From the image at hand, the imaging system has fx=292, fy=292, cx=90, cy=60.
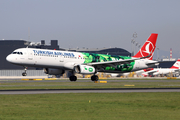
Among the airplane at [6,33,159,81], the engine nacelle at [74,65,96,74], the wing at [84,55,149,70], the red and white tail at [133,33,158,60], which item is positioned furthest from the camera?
the red and white tail at [133,33,158,60]

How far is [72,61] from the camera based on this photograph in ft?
172

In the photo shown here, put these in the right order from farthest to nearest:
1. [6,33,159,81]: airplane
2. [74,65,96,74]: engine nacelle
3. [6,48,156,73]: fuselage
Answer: [74,65,96,74]: engine nacelle → [6,33,159,81]: airplane → [6,48,156,73]: fuselage

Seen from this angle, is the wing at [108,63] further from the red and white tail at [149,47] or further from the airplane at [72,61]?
the red and white tail at [149,47]

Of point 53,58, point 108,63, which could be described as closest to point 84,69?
point 108,63

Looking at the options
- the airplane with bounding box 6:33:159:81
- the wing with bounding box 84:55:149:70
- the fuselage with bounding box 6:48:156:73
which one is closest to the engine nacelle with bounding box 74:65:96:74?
the airplane with bounding box 6:33:159:81

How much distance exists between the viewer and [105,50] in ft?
603

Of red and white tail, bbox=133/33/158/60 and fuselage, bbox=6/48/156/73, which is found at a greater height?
red and white tail, bbox=133/33/158/60

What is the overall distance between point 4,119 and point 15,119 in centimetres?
58

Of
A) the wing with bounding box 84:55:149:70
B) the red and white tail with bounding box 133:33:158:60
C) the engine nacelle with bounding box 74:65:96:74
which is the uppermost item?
the red and white tail with bounding box 133:33:158:60

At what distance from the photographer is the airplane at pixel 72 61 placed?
48.1 m

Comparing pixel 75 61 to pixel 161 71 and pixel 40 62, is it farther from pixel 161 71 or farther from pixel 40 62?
pixel 161 71

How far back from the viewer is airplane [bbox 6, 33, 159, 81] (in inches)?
1895

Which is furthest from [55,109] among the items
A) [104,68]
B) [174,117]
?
[104,68]

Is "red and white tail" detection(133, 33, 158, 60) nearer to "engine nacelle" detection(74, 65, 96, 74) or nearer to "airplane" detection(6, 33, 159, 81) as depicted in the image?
"airplane" detection(6, 33, 159, 81)
